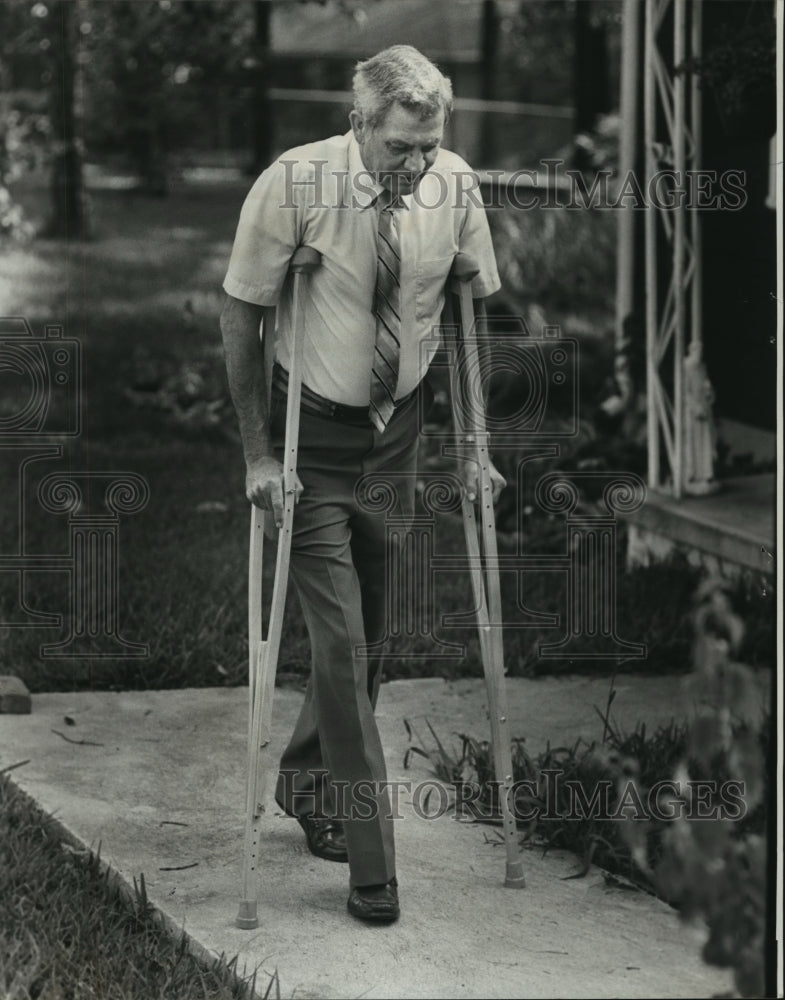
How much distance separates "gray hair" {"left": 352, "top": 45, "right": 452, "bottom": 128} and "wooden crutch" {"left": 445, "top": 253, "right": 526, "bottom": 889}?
0.50 meters

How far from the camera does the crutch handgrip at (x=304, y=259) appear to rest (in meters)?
Answer: 4.02

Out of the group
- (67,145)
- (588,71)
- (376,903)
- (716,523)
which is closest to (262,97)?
(67,145)

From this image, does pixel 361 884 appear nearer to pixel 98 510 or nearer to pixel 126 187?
pixel 98 510

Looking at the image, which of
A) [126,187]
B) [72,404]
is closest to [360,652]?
[72,404]

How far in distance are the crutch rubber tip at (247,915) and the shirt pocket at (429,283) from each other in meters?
1.49

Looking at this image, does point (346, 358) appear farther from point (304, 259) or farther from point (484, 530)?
point (484, 530)

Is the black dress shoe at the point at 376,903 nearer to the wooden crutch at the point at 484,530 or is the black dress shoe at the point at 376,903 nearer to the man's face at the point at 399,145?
the wooden crutch at the point at 484,530

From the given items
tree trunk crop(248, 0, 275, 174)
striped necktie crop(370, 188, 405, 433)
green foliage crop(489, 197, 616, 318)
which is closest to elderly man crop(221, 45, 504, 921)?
striped necktie crop(370, 188, 405, 433)

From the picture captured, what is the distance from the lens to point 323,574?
13.6 ft

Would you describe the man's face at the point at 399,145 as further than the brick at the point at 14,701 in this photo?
No

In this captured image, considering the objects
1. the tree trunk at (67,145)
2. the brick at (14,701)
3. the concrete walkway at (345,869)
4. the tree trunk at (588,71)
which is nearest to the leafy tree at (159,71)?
the tree trunk at (67,145)

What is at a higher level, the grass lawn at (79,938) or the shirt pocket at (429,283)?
the shirt pocket at (429,283)

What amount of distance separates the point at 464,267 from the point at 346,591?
0.86 m

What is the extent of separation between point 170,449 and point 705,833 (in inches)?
232
